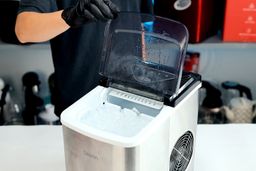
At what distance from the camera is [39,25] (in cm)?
110

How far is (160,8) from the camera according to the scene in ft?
5.36

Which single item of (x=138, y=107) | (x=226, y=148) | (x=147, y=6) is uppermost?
(x=147, y=6)

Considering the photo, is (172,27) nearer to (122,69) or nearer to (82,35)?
(122,69)

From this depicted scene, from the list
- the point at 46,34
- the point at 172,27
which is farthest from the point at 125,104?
the point at 46,34

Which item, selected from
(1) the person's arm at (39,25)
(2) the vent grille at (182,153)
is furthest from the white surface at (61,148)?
(1) the person's arm at (39,25)

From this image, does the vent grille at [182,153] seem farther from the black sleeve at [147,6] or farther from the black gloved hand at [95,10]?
the black sleeve at [147,6]

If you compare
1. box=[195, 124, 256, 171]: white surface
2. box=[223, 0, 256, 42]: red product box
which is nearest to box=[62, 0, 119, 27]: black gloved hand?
box=[195, 124, 256, 171]: white surface

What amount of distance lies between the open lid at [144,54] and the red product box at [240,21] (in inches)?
29.4

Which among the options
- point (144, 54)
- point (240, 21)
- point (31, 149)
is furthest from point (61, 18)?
point (240, 21)

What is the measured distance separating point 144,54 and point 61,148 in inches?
15.6

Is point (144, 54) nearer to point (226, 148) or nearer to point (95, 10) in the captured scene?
point (95, 10)

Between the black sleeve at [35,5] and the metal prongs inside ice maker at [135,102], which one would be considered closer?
the metal prongs inside ice maker at [135,102]

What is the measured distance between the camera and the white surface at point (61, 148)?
1.08 m

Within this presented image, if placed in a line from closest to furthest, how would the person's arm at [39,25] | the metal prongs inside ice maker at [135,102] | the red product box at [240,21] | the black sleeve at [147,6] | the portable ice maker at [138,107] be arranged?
the portable ice maker at [138,107] < the metal prongs inside ice maker at [135,102] < the person's arm at [39,25] < the black sleeve at [147,6] < the red product box at [240,21]
